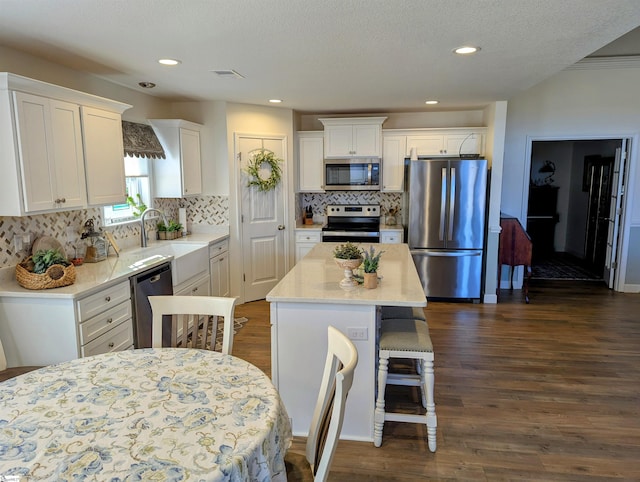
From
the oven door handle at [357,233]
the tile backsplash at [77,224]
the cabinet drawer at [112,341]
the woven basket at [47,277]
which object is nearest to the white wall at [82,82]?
the tile backsplash at [77,224]

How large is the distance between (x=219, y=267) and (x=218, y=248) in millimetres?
218

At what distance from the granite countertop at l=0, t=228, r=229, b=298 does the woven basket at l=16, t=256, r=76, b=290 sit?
0.03 m

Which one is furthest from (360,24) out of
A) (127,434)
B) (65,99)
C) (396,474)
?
(396,474)

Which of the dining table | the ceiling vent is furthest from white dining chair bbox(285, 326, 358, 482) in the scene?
the ceiling vent

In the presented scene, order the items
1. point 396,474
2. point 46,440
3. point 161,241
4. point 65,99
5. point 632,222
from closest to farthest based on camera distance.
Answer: point 46,440, point 396,474, point 65,99, point 161,241, point 632,222

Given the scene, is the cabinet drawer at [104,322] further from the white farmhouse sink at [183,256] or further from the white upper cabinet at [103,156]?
the white upper cabinet at [103,156]

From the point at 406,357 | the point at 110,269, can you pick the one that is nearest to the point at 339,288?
the point at 406,357

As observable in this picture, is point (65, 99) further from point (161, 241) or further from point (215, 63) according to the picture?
point (161, 241)

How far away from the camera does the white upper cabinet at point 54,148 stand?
2.45 metres

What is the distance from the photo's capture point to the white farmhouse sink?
12.2 ft

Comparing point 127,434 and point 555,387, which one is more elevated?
point 127,434

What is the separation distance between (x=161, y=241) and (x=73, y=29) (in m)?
2.45

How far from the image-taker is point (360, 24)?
234cm

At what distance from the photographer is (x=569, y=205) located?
814 cm
